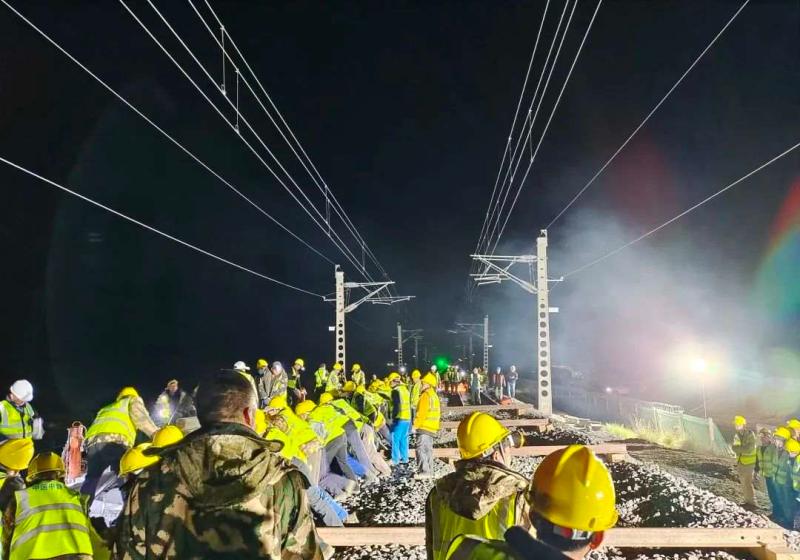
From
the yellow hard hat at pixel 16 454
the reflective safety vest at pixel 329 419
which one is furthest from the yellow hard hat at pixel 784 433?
the yellow hard hat at pixel 16 454

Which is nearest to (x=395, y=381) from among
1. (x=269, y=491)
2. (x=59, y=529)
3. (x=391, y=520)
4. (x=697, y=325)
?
(x=391, y=520)

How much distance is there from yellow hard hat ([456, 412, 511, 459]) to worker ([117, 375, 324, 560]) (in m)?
1.41

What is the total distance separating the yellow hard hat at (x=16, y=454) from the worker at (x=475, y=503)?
3338 millimetres

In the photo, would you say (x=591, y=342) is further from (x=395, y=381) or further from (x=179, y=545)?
(x=179, y=545)

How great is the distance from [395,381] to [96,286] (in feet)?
172

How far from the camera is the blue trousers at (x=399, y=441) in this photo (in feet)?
41.8

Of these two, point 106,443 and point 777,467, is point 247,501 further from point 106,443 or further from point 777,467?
point 777,467

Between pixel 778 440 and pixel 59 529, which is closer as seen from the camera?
pixel 59 529

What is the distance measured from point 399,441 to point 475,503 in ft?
33.6

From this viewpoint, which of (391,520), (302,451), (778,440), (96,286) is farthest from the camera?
(96,286)

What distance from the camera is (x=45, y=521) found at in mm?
3838

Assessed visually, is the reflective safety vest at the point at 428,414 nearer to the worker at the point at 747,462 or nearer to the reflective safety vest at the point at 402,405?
the reflective safety vest at the point at 402,405

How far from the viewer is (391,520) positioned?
851 cm

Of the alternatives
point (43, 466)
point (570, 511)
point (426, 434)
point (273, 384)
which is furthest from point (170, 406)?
point (570, 511)
